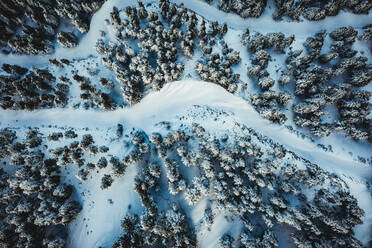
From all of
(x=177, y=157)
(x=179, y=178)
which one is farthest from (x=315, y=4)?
(x=179, y=178)

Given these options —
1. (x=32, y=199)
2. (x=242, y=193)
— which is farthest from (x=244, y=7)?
(x=32, y=199)

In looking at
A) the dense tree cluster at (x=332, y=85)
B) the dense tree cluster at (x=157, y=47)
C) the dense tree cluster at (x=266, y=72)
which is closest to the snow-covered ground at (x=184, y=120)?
the dense tree cluster at (x=266, y=72)

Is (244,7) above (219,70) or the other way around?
above

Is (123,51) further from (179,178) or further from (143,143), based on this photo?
(179,178)

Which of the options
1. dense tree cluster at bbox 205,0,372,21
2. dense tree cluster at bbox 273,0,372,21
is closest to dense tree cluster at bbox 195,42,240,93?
dense tree cluster at bbox 205,0,372,21

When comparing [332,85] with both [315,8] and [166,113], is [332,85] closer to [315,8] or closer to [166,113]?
[315,8]

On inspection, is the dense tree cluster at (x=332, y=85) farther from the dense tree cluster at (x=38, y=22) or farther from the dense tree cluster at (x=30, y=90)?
the dense tree cluster at (x=38, y=22)
